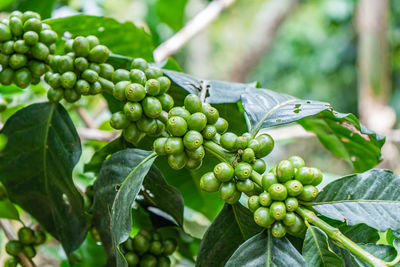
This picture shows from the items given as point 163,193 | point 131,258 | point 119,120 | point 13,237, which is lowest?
point 13,237

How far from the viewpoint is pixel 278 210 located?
450mm

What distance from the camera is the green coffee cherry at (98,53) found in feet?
2.02

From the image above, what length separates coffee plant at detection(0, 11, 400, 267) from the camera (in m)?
0.48

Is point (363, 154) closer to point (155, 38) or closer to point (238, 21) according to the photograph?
point (155, 38)

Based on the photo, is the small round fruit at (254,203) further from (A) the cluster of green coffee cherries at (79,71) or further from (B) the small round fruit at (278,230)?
(A) the cluster of green coffee cherries at (79,71)

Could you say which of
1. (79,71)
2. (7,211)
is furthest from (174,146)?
(7,211)

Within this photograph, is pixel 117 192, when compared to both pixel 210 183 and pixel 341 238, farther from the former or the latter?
pixel 341 238

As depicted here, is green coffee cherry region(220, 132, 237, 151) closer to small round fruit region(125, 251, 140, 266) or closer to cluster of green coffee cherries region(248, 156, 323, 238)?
cluster of green coffee cherries region(248, 156, 323, 238)

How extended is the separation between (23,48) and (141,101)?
0.21 metres

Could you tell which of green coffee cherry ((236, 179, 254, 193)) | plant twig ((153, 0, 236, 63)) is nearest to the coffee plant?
green coffee cherry ((236, 179, 254, 193))

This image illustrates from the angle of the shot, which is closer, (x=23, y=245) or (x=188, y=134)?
(x=188, y=134)

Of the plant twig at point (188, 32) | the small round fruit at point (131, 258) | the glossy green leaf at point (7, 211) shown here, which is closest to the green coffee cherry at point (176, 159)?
the small round fruit at point (131, 258)

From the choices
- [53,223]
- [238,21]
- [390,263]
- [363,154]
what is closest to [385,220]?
[390,263]

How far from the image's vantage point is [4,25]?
24.4 inches
